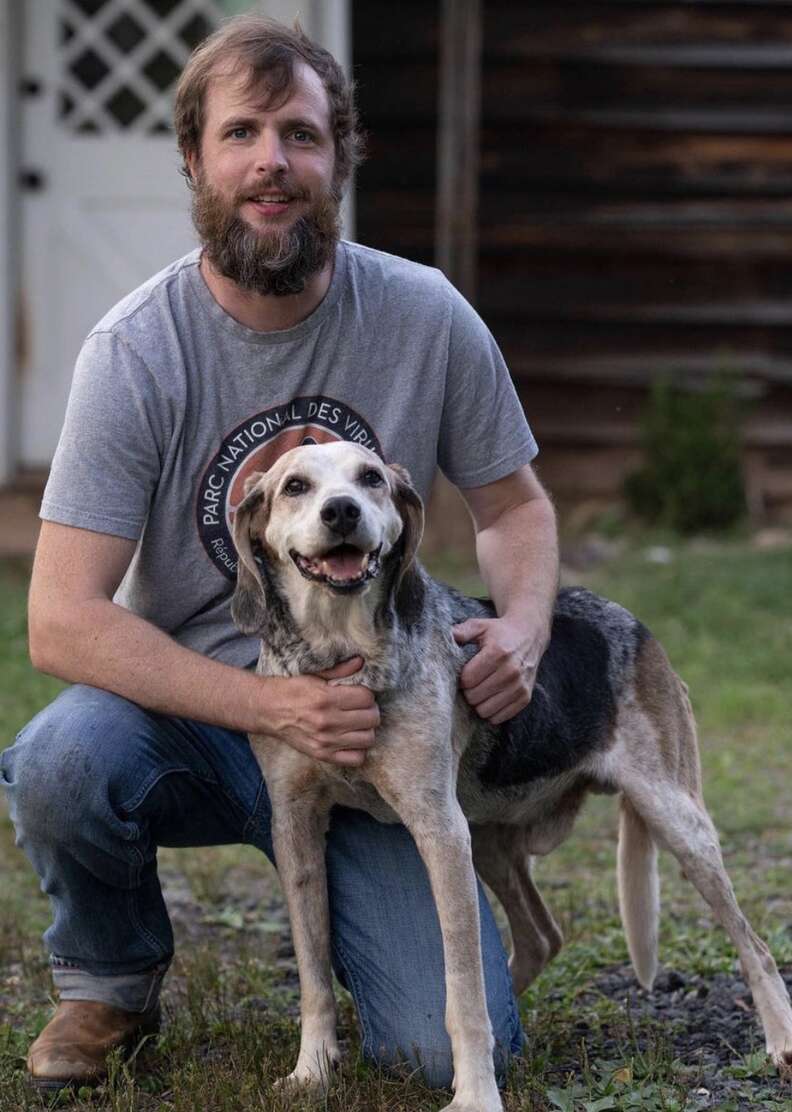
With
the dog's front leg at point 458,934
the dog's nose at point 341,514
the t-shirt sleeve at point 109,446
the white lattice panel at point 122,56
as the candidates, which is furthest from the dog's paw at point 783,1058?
the white lattice panel at point 122,56

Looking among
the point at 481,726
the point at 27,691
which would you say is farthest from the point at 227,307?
the point at 27,691

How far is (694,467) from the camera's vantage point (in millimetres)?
10125

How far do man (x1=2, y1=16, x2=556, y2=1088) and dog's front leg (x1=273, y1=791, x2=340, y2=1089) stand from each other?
0.41 feet

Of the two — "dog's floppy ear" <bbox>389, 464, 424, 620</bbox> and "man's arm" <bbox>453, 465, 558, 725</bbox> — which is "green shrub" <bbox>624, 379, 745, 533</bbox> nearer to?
"man's arm" <bbox>453, 465, 558, 725</bbox>

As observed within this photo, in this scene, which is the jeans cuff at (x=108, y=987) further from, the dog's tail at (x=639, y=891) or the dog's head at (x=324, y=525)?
the dog's tail at (x=639, y=891)

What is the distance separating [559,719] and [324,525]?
95 cm

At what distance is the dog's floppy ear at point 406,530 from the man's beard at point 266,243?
21.1 inches

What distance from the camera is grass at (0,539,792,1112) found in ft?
11.0

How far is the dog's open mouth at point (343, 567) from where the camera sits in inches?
122

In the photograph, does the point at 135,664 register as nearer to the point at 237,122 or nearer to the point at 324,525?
the point at 324,525

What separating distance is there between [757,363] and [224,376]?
7673 mm

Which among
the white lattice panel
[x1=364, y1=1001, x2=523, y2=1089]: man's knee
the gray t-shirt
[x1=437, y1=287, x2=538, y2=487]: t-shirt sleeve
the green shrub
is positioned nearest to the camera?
[x1=364, y1=1001, x2=523, y2=1089]: man's knee

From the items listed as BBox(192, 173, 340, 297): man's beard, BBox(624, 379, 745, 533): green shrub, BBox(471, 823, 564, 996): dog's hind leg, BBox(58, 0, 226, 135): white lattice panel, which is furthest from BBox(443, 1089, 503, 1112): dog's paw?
BBox(624, 379, 745, 533): green shrub

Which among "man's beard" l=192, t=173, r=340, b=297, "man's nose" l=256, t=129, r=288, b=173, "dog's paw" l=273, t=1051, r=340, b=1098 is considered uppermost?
"man's nose" l=256, t=129, r=288, b=173
